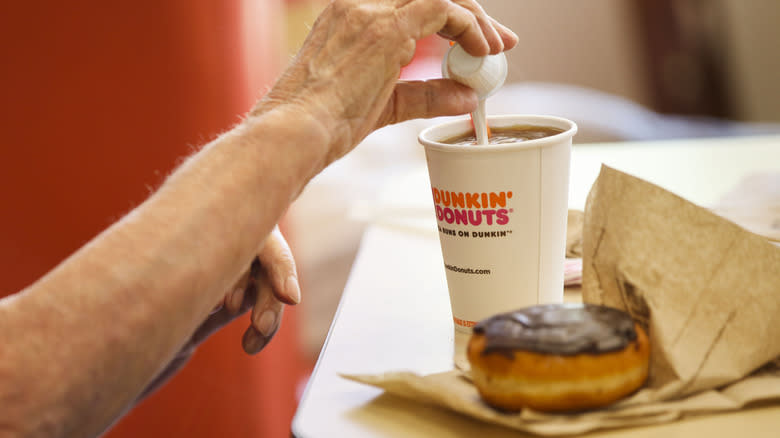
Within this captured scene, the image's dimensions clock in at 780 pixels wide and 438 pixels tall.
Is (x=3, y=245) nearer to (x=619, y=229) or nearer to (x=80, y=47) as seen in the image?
(x=80, y=47)

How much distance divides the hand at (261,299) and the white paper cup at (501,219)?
17 centimetres

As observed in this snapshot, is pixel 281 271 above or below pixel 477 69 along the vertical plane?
below

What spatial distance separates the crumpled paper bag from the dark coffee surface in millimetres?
115

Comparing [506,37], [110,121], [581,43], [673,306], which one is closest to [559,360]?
[673,306]

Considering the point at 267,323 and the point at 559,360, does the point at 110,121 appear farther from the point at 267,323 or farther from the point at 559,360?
the point at 559,360

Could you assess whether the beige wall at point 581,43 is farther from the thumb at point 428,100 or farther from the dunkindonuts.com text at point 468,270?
the dunkindonuts.com text at point 468,270

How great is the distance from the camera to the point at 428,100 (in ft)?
2.41

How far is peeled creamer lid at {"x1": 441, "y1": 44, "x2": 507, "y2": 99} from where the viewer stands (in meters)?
0.67

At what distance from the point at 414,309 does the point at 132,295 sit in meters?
0.33

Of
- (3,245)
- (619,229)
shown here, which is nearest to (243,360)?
(3,245)

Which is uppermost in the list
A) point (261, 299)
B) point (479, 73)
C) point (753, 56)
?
point (479, 73)

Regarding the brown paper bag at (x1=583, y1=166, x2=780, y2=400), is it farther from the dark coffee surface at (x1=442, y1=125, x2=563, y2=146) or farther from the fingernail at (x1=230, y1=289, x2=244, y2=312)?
the fingernail at (x1=230, y1=289, x2=244, y2=312)

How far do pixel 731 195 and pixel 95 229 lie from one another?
3.50 ft

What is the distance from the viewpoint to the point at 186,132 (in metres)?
1.36
